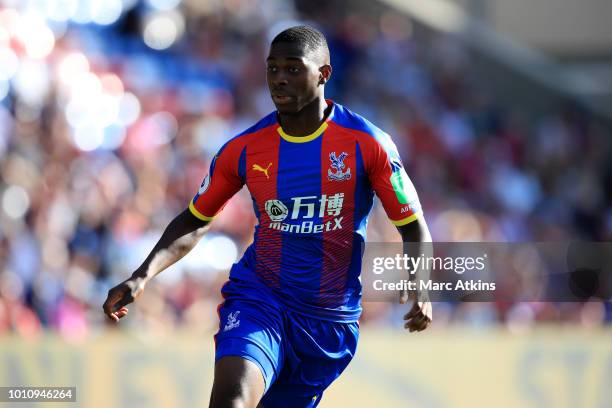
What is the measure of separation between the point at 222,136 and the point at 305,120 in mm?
6974

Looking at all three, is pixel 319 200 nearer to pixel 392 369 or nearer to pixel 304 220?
pixel 304 220

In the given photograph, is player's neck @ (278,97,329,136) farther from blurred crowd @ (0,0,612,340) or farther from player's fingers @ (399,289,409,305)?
blurred crowd @ (0,0,612,340)

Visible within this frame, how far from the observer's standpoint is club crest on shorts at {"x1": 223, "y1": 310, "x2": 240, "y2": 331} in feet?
19.7

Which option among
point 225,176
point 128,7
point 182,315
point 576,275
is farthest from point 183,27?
point 225,176

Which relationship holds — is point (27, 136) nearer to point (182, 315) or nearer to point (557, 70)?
point (182, 315)

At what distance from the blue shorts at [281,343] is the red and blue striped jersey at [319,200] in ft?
0.27

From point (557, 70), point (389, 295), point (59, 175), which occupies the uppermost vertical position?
point (557, 70)

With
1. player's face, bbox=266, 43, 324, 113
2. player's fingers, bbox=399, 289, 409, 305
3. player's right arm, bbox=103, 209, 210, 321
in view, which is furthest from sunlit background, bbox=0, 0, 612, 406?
player's fingers, bbox=399, 289, 409, 305

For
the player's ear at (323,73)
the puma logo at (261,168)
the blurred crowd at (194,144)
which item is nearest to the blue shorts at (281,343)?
the puma logo at (261,168)

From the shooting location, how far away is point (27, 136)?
11.2m

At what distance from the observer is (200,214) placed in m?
6.48

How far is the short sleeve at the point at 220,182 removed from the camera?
6.29 m

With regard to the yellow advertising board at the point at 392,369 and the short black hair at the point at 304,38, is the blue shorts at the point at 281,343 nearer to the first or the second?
the short black hair at the point at 304,38

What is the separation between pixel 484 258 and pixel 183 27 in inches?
224
